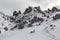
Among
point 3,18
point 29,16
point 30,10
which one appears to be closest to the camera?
point 29,16

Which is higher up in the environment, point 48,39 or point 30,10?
point 30,10

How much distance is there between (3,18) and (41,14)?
6029 cm

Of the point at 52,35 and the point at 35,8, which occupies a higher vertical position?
the point at 35,8

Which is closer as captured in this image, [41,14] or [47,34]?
[47,34]

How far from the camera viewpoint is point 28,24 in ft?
255

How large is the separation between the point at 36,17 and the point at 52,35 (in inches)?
1374

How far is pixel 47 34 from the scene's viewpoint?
5297 centimetres

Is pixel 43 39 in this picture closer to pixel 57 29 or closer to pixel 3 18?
pixel 57 29

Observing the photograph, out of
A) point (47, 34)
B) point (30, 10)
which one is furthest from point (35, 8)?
point (47, 34)

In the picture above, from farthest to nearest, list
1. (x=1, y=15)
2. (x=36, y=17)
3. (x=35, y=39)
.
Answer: (x=1, y=15)
(x=36, y=17)
(x=35, y=39)

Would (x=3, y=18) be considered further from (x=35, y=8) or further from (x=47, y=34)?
(x=47, y=34)

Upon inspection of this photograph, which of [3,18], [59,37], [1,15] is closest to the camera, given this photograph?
[59,37]

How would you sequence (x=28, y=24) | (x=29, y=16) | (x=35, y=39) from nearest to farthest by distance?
(x=35, y=39)
(x=28, y=24)
(x=29, y=16)

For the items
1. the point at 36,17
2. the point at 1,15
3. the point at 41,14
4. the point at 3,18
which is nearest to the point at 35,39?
the point at 36,17
